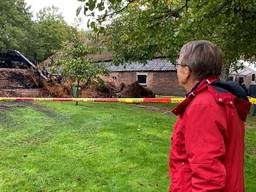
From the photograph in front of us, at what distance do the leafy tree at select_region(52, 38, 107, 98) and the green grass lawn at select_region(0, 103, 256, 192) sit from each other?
6.37 m

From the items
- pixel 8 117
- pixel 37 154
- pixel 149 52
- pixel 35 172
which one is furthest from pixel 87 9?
pixel 149 52

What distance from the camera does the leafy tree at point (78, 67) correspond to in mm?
18484

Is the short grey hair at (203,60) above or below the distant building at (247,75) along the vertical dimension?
below

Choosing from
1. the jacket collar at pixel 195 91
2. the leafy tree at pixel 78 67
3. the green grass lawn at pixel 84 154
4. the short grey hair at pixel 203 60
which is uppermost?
the leafy tree at pixel 78 67

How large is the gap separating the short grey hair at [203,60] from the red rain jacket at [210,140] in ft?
0.19

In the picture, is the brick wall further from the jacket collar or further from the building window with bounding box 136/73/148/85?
the jacket collar

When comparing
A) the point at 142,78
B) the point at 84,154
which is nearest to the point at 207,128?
the point at 84,154

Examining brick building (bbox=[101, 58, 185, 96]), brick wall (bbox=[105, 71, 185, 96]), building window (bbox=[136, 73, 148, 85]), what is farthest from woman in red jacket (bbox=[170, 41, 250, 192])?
building window (bbox=[136, 73, 148, 85])

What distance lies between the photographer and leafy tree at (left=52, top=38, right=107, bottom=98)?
60.6 feet

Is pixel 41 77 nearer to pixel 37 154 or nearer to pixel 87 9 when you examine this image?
pixel 37 154

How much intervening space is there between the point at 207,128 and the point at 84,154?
582cm

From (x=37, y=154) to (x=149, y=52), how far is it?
51.0 feet

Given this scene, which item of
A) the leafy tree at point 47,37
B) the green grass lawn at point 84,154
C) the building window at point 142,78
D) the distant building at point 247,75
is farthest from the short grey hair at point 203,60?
the leafy tree at point 47,37

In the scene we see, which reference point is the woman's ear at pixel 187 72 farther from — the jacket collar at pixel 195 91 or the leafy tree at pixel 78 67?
the leafy tree at pixel 78 67
